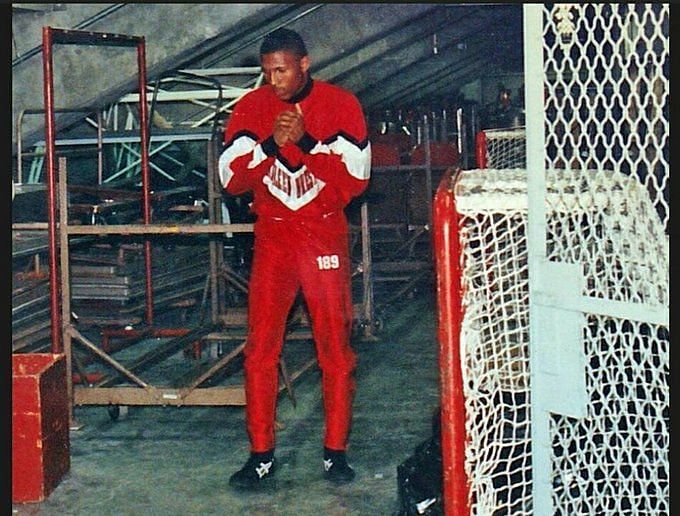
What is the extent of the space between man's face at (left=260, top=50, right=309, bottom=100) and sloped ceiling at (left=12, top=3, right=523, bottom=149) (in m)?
0.99

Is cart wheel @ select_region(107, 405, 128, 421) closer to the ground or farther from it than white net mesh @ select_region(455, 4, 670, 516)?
closer to the ground

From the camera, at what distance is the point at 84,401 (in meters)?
6.50

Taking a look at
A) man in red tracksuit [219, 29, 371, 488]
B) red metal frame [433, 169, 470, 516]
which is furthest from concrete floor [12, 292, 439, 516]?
red metal frame [433, 169, 470, 516]

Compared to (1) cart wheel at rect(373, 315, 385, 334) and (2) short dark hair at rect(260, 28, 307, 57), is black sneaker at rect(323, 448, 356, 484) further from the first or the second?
(1) cart wheel at rect(373, 315, 385, 334)

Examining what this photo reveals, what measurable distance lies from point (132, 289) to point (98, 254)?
1221 millimetres

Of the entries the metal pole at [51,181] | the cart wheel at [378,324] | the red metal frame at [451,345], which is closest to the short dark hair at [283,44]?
the metal pole at [51,181]

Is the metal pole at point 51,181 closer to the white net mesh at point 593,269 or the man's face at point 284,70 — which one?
the man's face at point 284,70

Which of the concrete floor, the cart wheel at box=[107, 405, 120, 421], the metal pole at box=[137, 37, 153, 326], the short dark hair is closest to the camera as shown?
the concrete floor

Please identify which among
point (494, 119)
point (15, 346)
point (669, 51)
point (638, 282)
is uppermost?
point (494, 119)

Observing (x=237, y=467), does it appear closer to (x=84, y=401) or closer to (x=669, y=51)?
(x=84, y=401)

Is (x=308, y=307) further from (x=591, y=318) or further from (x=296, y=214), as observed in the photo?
(x=591, y=318)

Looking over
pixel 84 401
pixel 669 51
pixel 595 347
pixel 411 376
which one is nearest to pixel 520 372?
pixel 595 347

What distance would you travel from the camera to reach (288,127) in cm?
520

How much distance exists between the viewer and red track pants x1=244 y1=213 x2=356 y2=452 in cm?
529
